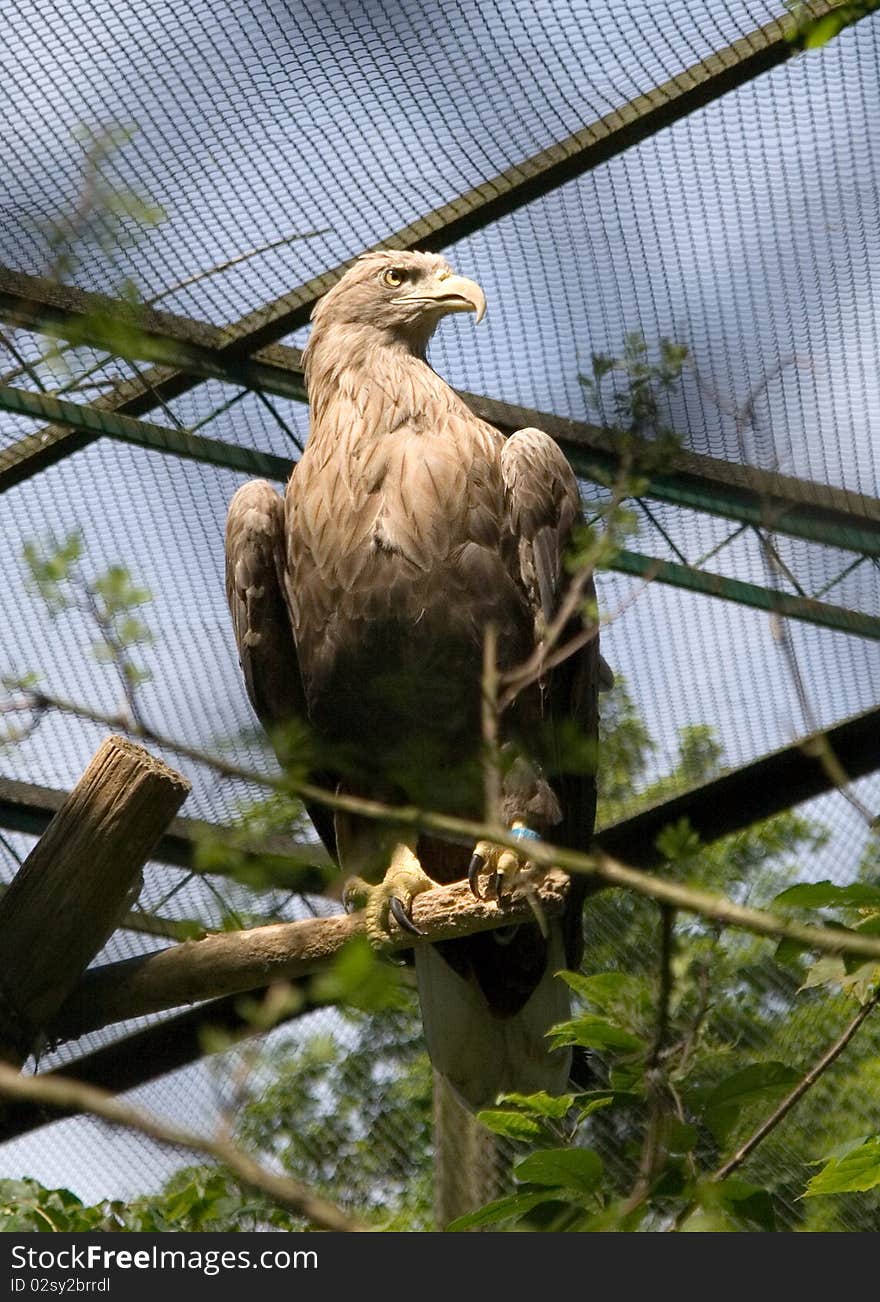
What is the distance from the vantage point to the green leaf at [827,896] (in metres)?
1.60

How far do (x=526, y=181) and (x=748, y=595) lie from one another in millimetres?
1247

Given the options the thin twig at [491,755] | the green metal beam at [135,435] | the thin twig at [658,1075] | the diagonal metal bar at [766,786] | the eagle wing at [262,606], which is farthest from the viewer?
the diagonal metal bar at [766,786]

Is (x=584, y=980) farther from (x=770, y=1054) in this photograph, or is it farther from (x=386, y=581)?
(x=770, y=1054)

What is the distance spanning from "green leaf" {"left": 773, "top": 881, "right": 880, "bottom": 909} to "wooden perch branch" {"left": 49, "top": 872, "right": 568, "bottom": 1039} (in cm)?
125

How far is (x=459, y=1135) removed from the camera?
402cm

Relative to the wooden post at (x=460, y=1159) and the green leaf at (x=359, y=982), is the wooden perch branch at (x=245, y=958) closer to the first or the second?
the wooden post at (x=460, y=1159)

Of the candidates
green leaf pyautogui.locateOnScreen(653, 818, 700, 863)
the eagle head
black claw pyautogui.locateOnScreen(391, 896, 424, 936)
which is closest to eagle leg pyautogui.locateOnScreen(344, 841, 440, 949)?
black claw pyautogui.locateOnScreen(391, 896, 424, 936)

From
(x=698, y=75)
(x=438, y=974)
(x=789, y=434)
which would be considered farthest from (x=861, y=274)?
(x=438, y=974)

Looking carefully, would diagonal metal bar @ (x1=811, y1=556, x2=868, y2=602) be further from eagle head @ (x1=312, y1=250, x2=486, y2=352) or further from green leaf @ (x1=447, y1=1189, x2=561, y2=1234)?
green leaf @ (x1=447, y1=1189, x2=561, y2=1234)

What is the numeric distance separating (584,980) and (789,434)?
2.80m

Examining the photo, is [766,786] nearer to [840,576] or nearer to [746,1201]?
[840,576]

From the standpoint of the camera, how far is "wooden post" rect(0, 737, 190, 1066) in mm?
3137

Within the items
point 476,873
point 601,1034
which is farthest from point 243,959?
point 601,1034

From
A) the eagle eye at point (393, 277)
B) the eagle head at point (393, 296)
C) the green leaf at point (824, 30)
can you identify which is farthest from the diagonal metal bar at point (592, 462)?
the green leaf at point (824, 30)
